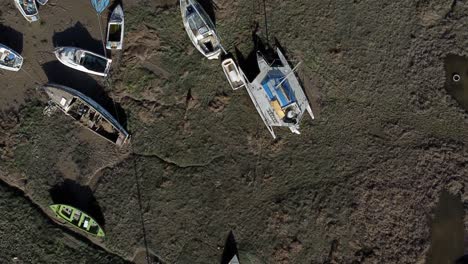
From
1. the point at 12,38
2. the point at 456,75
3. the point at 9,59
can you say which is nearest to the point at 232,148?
the point at 9,59

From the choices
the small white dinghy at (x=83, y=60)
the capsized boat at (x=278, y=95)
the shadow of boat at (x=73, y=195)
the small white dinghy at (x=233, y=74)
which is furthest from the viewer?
the shadow of boat at (x=73, y=195)

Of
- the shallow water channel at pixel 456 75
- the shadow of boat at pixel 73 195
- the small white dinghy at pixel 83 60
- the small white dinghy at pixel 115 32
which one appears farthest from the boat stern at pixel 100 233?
the shallow water channel at pixel 456 75

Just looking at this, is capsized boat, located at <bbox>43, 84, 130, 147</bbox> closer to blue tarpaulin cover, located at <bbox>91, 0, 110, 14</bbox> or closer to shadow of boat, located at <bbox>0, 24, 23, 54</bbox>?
shadow of boat, located at <bbox>0, 24, 23, 54</bbox>

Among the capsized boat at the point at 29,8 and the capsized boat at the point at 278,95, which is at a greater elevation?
the capsized boat at the point at 29,8

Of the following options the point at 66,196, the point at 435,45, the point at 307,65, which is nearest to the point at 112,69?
the point at 66,196

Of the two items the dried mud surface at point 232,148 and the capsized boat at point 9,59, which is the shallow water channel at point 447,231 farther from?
the capsized boat at point 9,59

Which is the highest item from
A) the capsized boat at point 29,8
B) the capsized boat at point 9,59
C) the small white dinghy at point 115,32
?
the capsized boat at point 29,8

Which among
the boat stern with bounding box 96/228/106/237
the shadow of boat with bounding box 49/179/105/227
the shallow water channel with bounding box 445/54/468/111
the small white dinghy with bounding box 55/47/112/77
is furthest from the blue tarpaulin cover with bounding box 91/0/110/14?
the shallow water channel with bounding box 445/54/468/111
